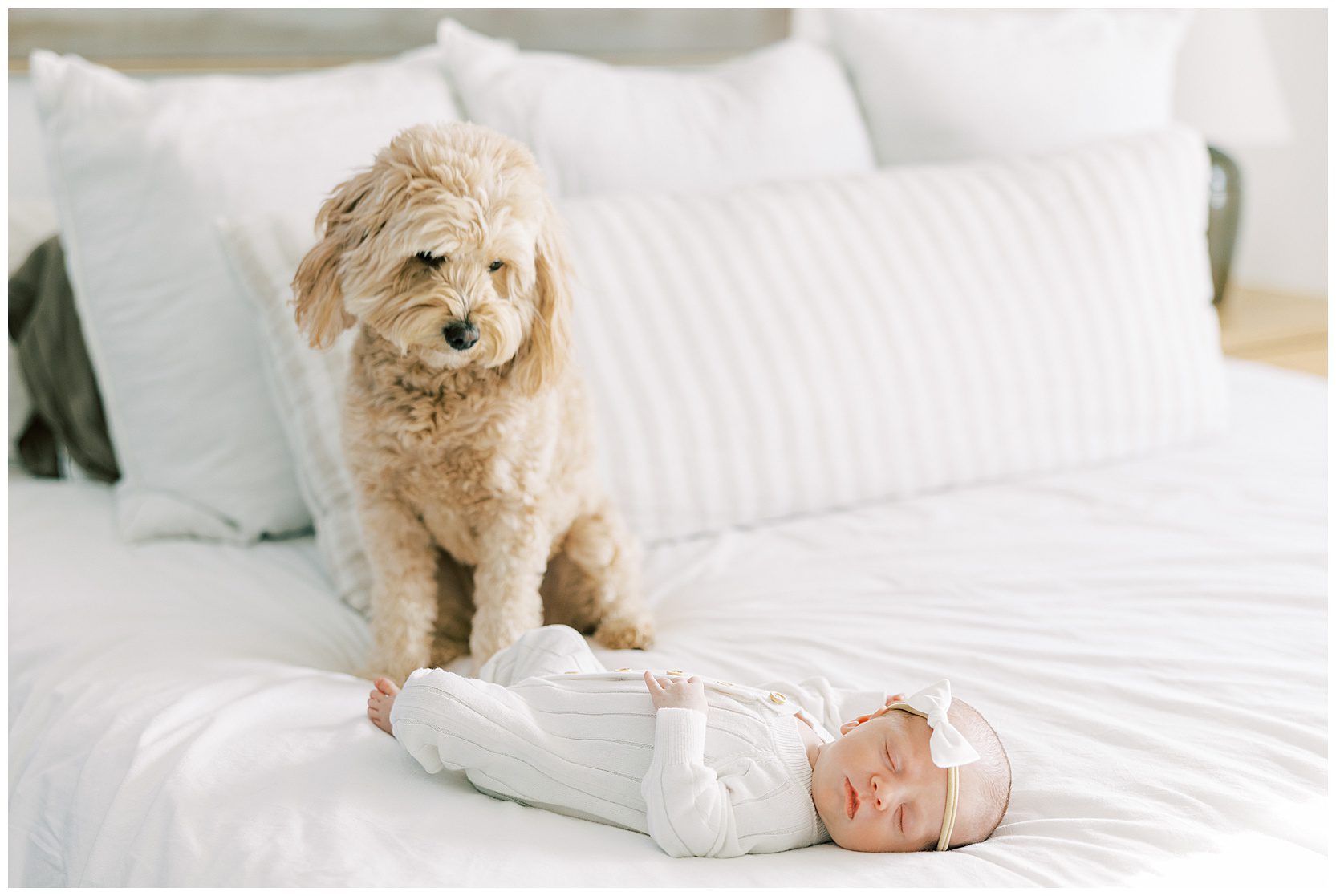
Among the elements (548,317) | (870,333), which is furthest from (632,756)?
(870,333)

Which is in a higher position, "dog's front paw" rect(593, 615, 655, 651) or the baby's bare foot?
the baby's bare foot

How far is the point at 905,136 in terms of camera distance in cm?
218

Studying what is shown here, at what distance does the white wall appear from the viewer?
3.02 m

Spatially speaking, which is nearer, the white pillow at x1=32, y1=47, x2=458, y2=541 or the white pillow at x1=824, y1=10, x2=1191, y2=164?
the white pillow at x1=32, y1=47, x2=458, y2=541

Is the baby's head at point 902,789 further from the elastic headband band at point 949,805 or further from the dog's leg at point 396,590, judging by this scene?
the dog's leg at point 396,590

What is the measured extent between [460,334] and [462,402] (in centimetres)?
14

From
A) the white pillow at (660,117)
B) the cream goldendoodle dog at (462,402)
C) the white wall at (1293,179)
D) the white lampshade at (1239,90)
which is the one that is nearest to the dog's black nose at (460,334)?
the cream goldendoodle dog at (462,402)

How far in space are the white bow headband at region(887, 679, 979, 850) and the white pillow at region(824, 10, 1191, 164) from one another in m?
1.42

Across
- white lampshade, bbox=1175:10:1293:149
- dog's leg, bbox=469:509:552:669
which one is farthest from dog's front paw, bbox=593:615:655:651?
white lampshade, bbox=1175:10:1293:149

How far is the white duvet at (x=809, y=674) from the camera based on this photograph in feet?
3.13

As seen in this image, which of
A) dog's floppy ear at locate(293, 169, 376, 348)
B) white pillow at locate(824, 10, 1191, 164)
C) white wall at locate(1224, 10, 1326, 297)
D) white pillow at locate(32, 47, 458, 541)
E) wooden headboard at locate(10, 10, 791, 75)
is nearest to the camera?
dog's floppy ear at locate(293, 169, 376, 348)

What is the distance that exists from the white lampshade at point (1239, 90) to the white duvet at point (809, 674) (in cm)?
107

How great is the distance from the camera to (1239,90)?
264 cm

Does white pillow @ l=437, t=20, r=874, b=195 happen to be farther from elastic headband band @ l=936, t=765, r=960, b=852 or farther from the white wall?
the white wall
